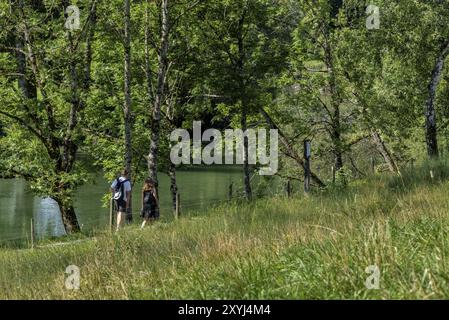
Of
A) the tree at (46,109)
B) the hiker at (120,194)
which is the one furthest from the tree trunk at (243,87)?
the hiker at (120,194)

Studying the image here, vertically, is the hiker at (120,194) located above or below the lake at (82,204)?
above

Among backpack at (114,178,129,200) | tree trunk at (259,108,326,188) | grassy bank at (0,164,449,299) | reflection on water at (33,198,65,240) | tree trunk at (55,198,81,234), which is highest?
tree trunk at (259,108,326,188)

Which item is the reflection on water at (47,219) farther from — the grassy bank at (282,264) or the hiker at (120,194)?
the grassy bank at (282,264)

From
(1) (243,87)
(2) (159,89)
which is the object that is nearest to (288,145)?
(1) (243,87)

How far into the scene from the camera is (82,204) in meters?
39.5

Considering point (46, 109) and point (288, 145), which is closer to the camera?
point (46, 109)

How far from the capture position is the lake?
2939 cm

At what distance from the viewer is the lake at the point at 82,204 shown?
96.4ft

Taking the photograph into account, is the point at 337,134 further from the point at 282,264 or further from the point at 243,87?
the point at 282,264

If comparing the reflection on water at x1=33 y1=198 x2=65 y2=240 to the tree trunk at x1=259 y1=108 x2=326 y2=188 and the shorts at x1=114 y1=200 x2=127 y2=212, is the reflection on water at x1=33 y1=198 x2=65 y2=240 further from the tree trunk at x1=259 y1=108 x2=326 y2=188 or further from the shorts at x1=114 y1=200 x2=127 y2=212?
the shorts at x1=114 y1=200 x2=127 y2=212

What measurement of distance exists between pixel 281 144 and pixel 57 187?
34.7ft

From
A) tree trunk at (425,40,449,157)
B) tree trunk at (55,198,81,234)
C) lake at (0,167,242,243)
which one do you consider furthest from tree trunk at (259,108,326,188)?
tree trunk at (55,198,81,234)
